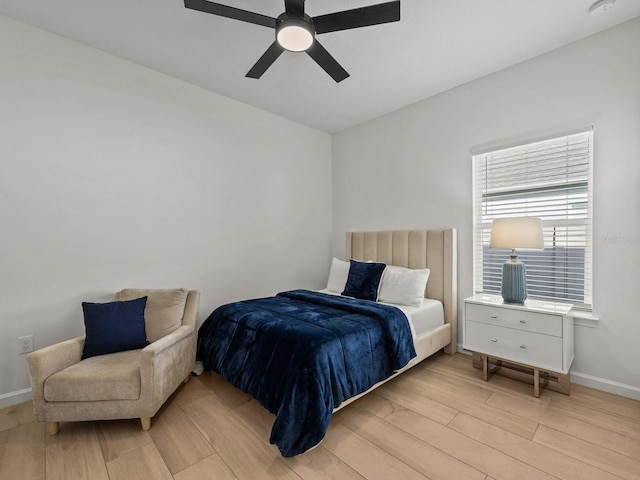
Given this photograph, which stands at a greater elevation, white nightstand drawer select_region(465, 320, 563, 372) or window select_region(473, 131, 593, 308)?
window select_region(473, 131, 593, 308)

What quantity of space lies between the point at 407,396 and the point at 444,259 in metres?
1.50

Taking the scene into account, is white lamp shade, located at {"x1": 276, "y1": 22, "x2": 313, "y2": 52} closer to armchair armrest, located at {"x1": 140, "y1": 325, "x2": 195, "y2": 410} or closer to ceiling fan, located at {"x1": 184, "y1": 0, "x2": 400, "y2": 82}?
ceiling fan, located at {"x1": 184, "y1": 0, "x2": 400, "y2": 82}

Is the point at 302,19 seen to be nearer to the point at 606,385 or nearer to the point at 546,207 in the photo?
the point at 546,207

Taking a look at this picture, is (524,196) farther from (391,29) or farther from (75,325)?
(75,325)

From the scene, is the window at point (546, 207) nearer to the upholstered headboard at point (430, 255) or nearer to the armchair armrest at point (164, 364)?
the upholstered headboard at point (430, 255)

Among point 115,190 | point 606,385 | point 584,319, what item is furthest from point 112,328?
point 606,385

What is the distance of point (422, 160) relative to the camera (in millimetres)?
3561

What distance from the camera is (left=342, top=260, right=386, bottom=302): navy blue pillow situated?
3182 mm

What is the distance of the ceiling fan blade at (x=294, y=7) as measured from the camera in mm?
1726

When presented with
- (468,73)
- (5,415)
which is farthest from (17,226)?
(468,73)

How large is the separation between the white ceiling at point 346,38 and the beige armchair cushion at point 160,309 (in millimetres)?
2148

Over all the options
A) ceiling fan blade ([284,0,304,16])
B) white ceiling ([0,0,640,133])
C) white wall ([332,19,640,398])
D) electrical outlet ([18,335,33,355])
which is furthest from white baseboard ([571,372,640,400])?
electrical outlet ([18,335,33,355])

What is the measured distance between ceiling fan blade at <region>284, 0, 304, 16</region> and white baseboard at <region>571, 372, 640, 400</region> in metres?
3.49

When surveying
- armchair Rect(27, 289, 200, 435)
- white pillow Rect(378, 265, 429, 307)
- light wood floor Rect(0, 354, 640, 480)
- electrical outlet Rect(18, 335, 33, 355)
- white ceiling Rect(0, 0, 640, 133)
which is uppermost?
white ceiling Rect(0, 0, 640, 133)
